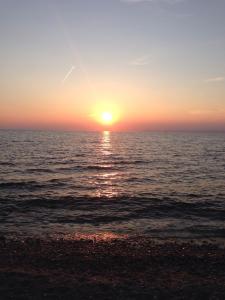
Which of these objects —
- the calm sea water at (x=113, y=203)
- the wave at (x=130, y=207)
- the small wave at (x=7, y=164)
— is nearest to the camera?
the calm sea water at (x=113, y=203)

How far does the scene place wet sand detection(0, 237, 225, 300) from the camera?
10.5 metres

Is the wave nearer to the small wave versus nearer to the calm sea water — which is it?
the calm sea water

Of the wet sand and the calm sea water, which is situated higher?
the wet sand

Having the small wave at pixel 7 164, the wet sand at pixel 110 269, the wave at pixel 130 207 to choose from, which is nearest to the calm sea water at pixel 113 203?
the wave at pixel 130 207

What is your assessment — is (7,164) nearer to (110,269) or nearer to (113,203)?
(113,203)

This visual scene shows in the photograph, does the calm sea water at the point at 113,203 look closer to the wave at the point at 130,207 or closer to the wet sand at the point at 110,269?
the wave at the point at 130,207

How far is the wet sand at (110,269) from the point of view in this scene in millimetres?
10453

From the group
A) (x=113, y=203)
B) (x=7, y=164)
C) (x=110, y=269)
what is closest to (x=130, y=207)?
(x=113, y=203)

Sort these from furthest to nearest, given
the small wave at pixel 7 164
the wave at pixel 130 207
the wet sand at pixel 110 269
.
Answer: the small wave at pixel 7 164 < the wave at pixel 130 207 < the wet sand at pixel 110 269

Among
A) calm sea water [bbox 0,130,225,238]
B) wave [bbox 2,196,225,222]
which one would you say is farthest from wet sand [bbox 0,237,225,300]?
wave [bbox 2,196,225,222]

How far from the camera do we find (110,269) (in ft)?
42.0

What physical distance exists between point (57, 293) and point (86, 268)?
2686 mm

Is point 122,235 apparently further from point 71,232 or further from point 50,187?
point 50,187

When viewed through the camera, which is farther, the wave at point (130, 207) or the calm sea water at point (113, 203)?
the wave at point (130, 207)
